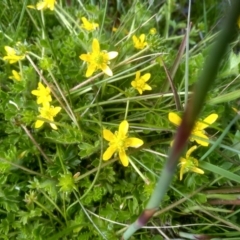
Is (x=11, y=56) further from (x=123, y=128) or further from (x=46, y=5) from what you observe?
(x=123, y=128)

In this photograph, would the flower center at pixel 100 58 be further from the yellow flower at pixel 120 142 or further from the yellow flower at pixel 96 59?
the yellow flower at pixel 120 142

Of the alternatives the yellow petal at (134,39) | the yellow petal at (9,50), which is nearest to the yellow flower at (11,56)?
the yellow petal at (9,50)

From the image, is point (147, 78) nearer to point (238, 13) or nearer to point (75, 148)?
point (75, 148)

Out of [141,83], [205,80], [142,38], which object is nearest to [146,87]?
[141,83]

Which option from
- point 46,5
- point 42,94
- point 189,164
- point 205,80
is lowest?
point 189,164

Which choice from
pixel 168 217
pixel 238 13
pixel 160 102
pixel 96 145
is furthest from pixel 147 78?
pixel 238 13

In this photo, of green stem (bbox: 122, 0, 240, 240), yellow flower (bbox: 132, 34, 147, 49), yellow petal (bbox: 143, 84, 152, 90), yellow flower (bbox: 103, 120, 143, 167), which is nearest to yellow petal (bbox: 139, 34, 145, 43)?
yellow flower (bbox: 132, 34, 147, 49)
